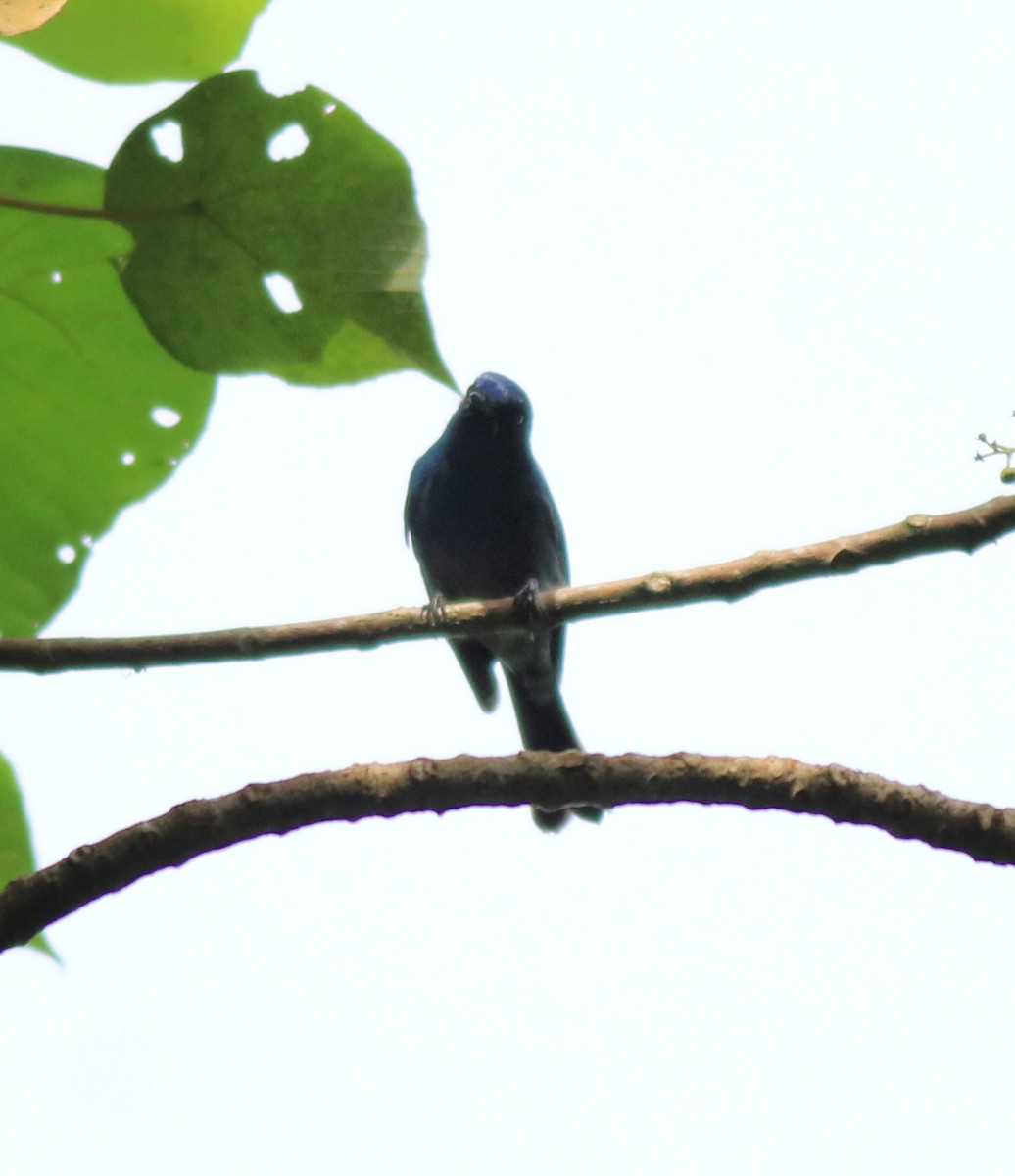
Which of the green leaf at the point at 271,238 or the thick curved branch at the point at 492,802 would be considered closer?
the green leaf at the point at 271,238

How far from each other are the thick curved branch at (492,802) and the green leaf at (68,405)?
21.2 inches

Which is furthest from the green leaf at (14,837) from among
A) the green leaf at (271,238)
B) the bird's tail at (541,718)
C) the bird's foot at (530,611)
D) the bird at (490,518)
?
the bird's tail at (541,718)

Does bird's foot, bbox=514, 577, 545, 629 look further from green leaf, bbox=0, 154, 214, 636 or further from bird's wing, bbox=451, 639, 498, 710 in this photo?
bird's wing, bbox=451, 639, 498, 710

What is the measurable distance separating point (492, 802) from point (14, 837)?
81cm

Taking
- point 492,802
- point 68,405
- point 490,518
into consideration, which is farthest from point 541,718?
point 68,405

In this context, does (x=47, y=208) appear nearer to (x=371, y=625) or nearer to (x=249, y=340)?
(x=249, y=340)

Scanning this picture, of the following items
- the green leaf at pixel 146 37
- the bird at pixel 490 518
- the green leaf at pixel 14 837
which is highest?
the bird at pixel 490 518

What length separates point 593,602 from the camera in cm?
253

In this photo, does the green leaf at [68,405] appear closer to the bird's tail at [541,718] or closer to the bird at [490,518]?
the bird at [490,518]

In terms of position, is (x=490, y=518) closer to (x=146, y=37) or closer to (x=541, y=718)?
(x=541, y=718)

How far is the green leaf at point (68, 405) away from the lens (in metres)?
2.12

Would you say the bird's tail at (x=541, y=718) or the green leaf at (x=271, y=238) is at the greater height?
the bird's tail at (x=541, y=718)

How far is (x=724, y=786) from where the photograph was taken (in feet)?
Result: 7.16

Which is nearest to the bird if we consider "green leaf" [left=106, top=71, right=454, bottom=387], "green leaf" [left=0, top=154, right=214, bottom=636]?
"green leaf" [left=0, top=154, right=214, bottom=636]
